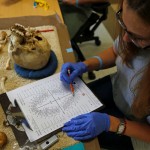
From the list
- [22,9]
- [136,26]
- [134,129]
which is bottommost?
[134,129]

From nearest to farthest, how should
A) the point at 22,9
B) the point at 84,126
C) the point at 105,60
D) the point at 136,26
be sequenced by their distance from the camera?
the point at 136,26 < the point at 84,126 < the point at 105,60 < the point at 22,9

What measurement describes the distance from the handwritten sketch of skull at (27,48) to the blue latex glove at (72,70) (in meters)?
0.09

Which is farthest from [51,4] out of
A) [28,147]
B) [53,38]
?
[28,147]

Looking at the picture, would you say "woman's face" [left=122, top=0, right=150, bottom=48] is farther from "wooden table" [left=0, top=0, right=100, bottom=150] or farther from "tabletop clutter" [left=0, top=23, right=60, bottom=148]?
"wooden table" [left=0, top=0, right=100, bottom=150]

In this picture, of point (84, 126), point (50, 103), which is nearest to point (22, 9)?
point (50, 103)

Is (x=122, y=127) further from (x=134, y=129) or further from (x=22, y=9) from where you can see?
(x=22, y=9)

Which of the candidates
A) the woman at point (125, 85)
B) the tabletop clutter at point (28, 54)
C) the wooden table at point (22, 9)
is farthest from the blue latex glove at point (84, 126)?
the wooden table at point (22, 9)

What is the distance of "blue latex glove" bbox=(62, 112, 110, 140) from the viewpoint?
78 cm

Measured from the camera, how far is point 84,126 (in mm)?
806

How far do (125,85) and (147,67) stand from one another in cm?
24

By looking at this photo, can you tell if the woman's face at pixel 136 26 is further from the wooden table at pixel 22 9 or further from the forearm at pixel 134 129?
the wooden table at pixel 22 9

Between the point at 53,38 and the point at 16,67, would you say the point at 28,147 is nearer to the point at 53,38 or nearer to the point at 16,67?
the point at 16,67

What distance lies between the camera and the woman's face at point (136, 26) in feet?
2.23

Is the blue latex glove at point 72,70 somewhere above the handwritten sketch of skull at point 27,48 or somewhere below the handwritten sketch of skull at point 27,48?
below
